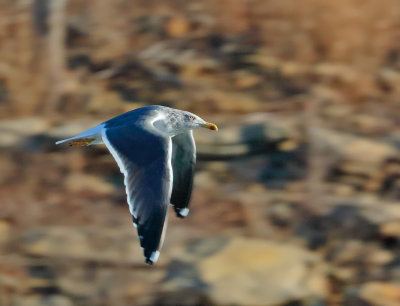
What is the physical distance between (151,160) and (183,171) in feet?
2.16

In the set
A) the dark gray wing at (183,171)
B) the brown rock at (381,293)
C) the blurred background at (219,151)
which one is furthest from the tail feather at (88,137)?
the brown rock at (381,293)

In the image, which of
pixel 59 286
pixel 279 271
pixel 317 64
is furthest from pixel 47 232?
pixel 317 64

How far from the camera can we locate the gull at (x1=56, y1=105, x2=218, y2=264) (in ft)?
10.2

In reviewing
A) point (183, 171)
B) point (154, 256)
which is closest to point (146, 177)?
point (154, 256)

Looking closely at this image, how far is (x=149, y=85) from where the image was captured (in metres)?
7.19

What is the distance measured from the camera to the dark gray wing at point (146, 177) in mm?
3090

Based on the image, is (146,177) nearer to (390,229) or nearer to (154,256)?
(154,256)

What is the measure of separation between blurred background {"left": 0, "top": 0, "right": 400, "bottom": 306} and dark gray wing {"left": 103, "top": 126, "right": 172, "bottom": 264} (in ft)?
6.20

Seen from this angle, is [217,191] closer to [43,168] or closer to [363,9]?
[43,168]

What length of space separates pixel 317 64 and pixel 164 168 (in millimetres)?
4200

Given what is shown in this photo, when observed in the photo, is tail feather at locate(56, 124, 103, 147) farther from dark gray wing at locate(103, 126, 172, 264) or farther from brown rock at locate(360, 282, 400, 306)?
brown rock at locate(360, 282, 400, 306)

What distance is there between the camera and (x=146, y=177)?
323 cm

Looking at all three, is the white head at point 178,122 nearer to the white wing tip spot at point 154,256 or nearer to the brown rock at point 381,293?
the white wing tip spot at point 154,256

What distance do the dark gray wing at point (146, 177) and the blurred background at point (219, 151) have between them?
189 cm
